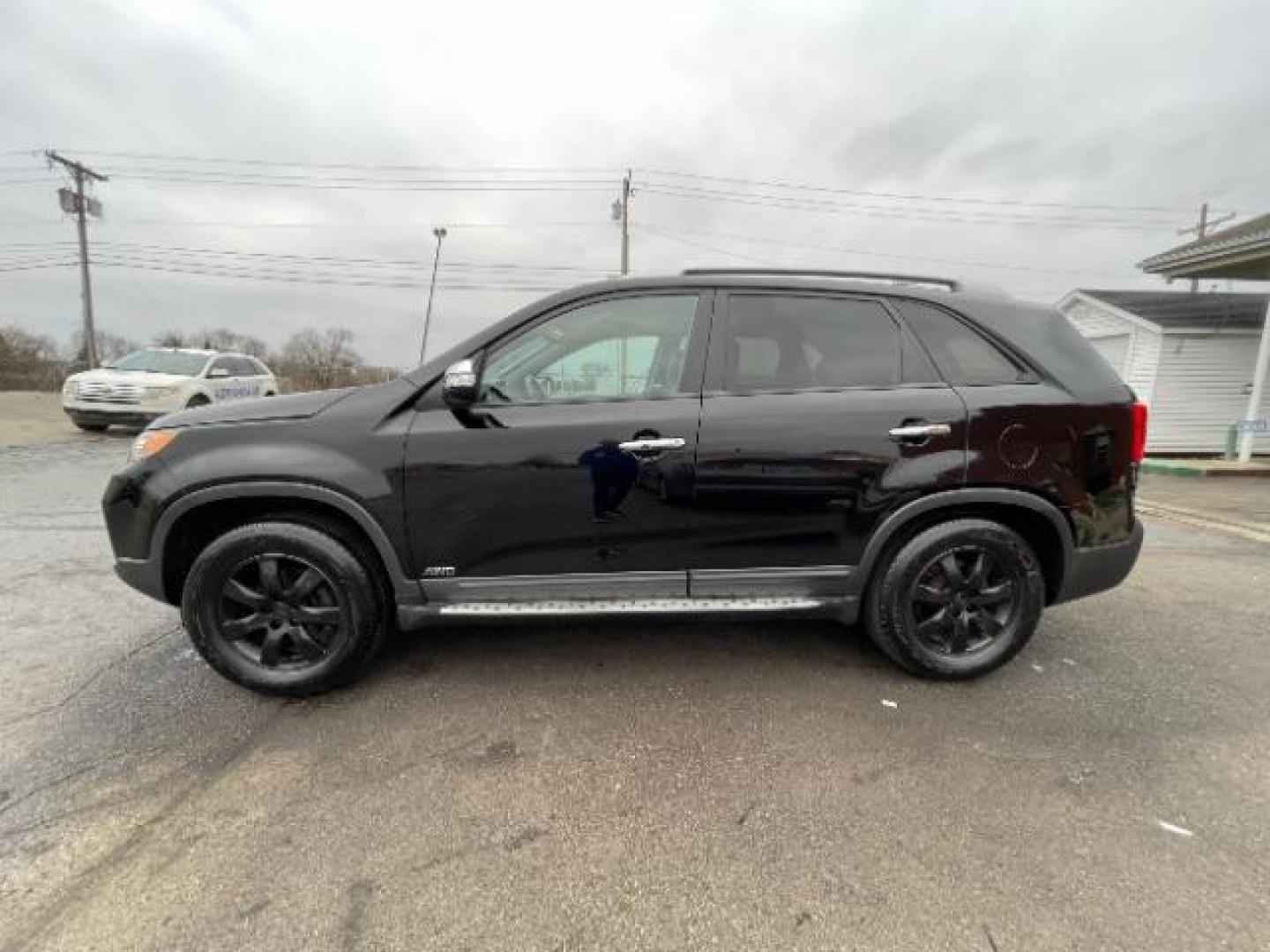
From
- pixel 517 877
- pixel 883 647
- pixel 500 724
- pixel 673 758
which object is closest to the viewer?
pixel 517 877

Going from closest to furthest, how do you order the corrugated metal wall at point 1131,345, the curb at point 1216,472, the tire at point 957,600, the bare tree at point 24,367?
the tire at point 957,600 → the curb at point 1216,472 → the corrugated metal wall at point 1131,345 → the bare tree at point 24,367

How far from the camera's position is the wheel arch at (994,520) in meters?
2.76

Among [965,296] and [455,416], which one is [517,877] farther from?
[965,296]

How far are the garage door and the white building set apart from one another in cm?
20

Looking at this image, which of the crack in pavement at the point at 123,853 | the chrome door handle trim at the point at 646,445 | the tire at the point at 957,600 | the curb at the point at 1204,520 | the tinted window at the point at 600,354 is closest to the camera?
the crack in pavement at the point at 123,853

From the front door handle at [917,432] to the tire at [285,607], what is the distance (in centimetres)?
228

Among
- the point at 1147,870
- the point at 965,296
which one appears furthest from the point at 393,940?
the point at 965,296

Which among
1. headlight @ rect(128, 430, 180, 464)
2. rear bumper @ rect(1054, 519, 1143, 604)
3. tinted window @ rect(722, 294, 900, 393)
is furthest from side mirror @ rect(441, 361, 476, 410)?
rear bumper @ rect(1054, 519, 1143, 604)

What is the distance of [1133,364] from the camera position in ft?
40.8

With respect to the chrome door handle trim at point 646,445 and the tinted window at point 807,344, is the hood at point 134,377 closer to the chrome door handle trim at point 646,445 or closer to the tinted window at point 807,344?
the chrome door handle trim at point 646,445

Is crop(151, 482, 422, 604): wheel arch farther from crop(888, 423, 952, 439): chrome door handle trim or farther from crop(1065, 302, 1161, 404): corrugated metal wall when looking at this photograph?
crop(1065, 302, 1161, 404): corrugated metal wall

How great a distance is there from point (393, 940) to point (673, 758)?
3.48 ft

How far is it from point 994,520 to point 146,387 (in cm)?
1322

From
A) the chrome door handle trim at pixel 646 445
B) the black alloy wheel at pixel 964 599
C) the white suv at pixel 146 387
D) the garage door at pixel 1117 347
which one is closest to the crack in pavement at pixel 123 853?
the chrome door handle trim at pixel 646 445
